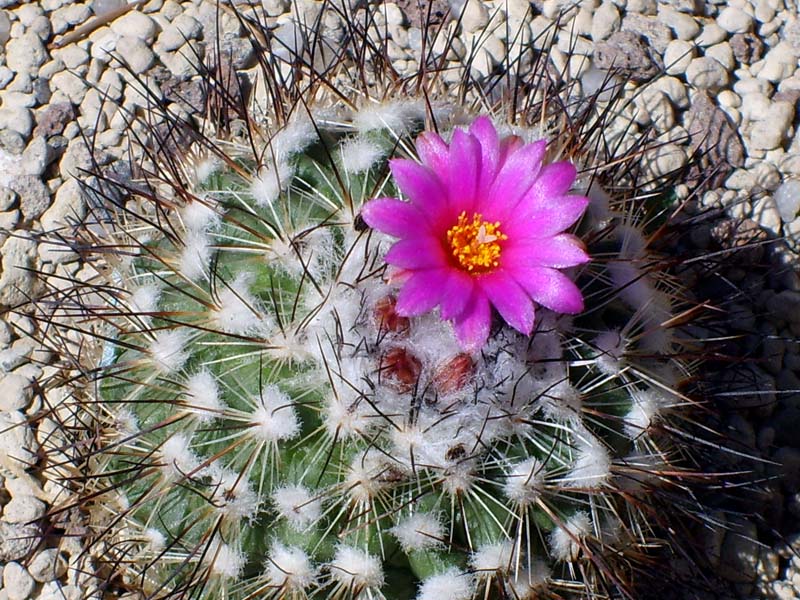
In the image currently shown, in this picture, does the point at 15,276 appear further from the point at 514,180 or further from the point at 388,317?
the point at 514,180

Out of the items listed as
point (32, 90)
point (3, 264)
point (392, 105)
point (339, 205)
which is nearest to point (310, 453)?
point (339, 205)

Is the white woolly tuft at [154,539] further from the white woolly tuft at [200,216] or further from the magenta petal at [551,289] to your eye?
the magenta petal at [551,289]

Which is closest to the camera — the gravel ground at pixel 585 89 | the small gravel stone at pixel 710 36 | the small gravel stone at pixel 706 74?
the gravel ground at pixel 585 89

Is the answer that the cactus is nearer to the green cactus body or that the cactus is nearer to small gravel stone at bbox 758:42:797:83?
the green cactus body

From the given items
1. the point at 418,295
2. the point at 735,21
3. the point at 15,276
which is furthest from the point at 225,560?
the point at 735,21

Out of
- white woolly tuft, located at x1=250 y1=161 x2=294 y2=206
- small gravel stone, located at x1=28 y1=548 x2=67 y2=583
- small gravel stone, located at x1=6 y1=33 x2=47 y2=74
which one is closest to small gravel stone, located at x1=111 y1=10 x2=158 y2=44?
small gravel stone, located at x1=6 y1=33 x2=47 y2=74

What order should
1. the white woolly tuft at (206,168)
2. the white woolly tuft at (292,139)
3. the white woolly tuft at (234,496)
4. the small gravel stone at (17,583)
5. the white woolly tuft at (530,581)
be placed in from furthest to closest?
the small gravel stone at (17,583) < the white woolly tuft at (206,168) < the white woolly tuft at (292,139) < the white woolly tuft at (530,581) < the white woolly tuft at (234,496)

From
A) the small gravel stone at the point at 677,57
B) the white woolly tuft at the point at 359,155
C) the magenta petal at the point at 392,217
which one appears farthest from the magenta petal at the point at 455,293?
the small gravel stone at the point at 677,57
